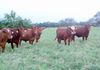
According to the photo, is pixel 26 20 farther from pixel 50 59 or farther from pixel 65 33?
pixel 50 59

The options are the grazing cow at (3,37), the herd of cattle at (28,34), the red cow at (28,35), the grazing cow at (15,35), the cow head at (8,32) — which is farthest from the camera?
the red cow at (28,35)

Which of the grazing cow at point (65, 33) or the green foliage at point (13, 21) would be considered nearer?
the grazing cow at point (65, 33)

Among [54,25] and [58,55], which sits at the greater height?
[58,55]

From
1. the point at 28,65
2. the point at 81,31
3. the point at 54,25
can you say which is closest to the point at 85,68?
the point at 28,65

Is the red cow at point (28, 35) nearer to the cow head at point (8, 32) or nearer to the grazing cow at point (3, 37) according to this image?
the cow head at point (8, 32)

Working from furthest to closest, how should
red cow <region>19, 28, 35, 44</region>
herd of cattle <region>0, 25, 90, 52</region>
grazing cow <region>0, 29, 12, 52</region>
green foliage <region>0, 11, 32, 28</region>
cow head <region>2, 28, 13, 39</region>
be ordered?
green foliage <region>0, 11, 32, 28</region> → red cow <region>19, 28, 35, 44</region> → cow head <region>2, 28, 13, 39</region> → herd of cattle <region>0, 25, 90, 52</region> → grazing cow <region>0, 29, 12, 52</region>

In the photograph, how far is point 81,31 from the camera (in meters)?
20.3

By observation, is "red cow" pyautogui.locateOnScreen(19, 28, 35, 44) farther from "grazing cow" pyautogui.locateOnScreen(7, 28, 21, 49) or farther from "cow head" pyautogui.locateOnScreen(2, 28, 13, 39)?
"cow head" pyautogui.locateOnScreen(2, 28, 13, 39)

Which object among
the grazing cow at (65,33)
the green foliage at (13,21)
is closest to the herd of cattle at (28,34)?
the grazing cow at (65,33)

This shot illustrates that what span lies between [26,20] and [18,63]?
16657 mm

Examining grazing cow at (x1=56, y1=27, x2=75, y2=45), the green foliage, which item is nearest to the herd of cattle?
grazing cow at (x1=56, y1=27, x2=75, y2=45)

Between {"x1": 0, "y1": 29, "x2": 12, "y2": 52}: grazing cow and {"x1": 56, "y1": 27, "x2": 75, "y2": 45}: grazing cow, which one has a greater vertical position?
{"x1": 0, "y1": 29, "x2": 12, "y2": 52}: grazing cow

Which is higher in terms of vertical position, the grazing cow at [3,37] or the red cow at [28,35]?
the grazing cow at [3,37]

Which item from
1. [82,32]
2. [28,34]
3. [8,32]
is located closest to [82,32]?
[82,32]
